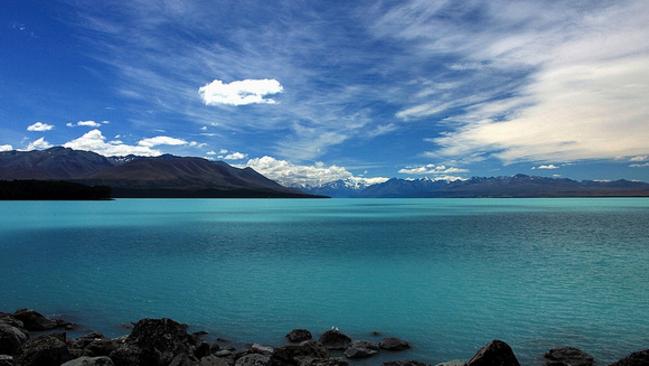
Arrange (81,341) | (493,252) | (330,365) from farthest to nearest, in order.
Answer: (493,252) → (81,341) → (330,365)

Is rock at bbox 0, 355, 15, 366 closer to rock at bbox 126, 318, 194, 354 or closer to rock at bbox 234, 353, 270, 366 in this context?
rock at bbox 126, 318, 194, 354

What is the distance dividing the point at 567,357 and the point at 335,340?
26.0ft

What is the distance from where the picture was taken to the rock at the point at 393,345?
16084 mm

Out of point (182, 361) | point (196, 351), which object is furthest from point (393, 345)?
point (182, 361)

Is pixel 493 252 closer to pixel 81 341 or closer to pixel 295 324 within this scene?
pixel 295 324

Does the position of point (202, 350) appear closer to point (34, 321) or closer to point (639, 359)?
point (34, 321)

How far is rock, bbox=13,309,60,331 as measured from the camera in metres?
18.2

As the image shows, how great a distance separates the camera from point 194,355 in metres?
13.8

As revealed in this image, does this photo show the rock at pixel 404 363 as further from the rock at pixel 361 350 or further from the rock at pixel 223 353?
the rock at pixel 223 353

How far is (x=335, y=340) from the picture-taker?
16.5m

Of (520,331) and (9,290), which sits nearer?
(520,331)

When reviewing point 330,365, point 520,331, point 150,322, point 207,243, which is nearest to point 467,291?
point 520,331

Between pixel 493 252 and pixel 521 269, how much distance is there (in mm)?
9700

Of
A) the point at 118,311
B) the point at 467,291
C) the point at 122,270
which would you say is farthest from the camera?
the point at 122,270
